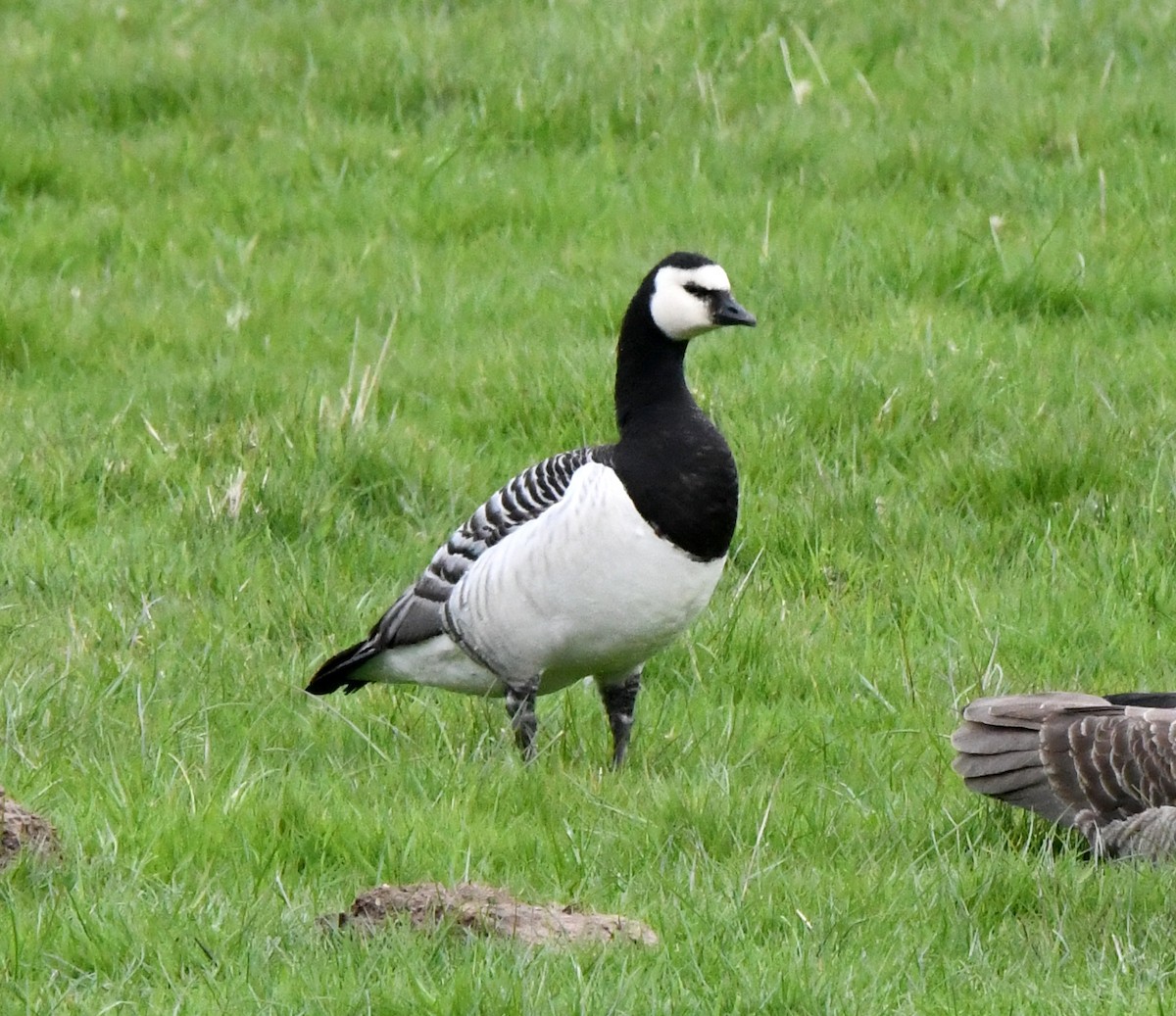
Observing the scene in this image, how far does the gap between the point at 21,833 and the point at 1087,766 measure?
2.84 meters

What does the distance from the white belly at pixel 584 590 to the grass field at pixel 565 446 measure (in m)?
0.32

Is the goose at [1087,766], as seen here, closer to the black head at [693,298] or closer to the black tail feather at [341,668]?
the black head at [693,298]

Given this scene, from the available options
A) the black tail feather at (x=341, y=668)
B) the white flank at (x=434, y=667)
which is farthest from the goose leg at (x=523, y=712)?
the black tail feather at (x=341, y=668)

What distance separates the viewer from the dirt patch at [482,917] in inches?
168

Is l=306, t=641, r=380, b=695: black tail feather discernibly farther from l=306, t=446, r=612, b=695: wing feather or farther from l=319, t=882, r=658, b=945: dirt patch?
l=319, t=882, r=658, b=945: dirt patch

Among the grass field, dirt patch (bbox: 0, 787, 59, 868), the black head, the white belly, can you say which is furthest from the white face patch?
dirt patch (bbox: 0, 787, 59, 868)

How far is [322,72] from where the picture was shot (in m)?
11.4

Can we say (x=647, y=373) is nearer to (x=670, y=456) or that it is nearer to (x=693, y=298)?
(x=693, y=298)

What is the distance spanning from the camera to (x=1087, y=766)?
5.46m

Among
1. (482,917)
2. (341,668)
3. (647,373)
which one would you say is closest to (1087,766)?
(647,373)

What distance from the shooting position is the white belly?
5.64 meters

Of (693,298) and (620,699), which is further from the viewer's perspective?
(693,298)

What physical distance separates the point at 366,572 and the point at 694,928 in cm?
314

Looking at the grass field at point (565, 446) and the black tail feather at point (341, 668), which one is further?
the black tail feather at point (341, 668)
